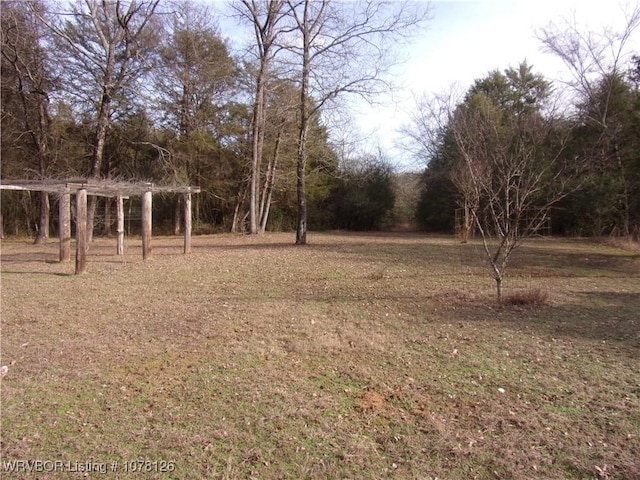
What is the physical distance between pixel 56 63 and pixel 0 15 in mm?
2285

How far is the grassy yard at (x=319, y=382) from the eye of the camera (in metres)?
2.57

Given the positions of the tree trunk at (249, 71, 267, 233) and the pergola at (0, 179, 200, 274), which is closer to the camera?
the pergola at (0, 179, 200, 274)

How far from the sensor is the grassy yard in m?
2.57

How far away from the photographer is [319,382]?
12.1ft

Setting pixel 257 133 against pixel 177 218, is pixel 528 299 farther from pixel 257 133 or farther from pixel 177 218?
pixel 177 218

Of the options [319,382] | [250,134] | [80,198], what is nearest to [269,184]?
[250,134]

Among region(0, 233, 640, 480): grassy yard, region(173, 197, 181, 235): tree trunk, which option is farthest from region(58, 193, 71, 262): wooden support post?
region(173, 197, 181, 235): tree trunk

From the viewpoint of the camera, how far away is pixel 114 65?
17.2 m

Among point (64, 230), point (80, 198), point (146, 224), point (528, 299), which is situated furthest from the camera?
point (146, 224)

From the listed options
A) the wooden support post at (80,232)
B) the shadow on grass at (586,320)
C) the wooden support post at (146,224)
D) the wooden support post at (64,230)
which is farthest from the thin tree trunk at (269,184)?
the shadow on grass at (586,320)

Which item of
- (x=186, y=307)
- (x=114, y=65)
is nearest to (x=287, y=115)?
(x=114, y=65)

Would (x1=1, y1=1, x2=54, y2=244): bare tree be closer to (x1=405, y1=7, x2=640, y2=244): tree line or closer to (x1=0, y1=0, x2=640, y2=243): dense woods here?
(x1=0, y1=0, x2=640, y2=243): dense woods

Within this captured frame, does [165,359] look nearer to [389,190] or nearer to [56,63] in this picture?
[56,63]

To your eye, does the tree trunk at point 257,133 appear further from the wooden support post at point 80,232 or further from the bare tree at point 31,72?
the wooden support post at point 80,232
